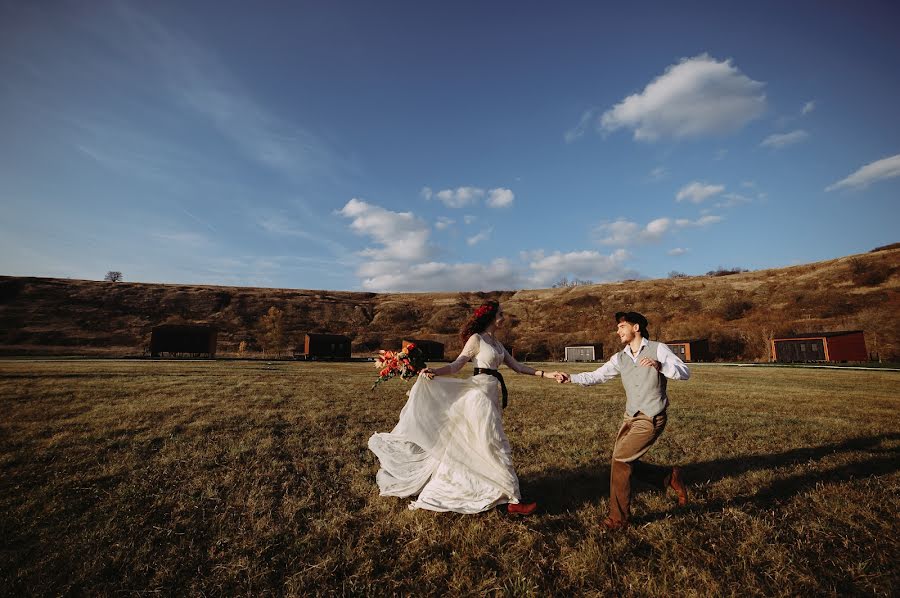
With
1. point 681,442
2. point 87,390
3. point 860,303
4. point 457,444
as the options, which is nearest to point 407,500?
point 457,444

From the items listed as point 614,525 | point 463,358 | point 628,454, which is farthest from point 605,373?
point 463,358

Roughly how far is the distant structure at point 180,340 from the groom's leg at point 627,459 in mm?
66972

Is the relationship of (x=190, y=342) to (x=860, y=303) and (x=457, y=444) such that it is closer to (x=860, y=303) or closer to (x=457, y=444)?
(x=457, y=444)

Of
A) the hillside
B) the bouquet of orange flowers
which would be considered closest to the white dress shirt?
the bouquet of orange flowers

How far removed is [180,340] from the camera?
5784 cm

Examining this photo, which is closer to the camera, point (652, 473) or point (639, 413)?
point (639, 413)

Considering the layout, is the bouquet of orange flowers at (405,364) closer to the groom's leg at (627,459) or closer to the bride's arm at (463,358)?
the bride's arm at (463,358)

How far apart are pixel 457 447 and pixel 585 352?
223ft

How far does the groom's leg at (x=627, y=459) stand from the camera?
4855mm

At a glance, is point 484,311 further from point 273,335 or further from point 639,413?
point 273,335

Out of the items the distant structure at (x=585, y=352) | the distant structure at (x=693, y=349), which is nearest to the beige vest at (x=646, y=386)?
the distant structure at (x=693, y=349)

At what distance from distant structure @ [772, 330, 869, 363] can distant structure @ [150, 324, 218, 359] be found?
8139 cm

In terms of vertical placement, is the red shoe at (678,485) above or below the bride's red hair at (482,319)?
below

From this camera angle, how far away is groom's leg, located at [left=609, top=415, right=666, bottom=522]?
15.9ft
